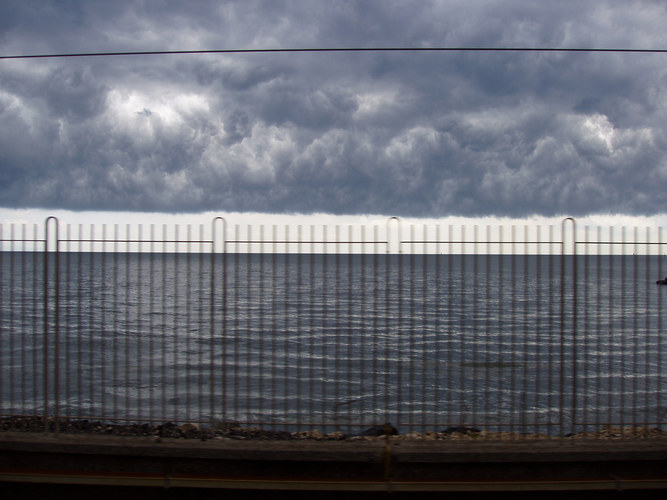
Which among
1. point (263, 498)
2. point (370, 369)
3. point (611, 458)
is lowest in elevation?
point (370, 369)

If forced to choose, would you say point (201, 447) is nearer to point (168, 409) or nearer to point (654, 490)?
point (654, 490)

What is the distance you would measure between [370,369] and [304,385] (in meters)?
3.58

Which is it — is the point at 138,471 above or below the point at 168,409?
above

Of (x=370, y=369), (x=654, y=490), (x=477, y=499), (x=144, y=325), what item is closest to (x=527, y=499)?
(x=477, y=499)

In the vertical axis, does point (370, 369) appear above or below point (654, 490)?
below

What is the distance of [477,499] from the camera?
457 centimetres

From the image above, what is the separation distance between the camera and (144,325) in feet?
78.1

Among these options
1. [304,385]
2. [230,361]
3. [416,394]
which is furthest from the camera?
[230,361]

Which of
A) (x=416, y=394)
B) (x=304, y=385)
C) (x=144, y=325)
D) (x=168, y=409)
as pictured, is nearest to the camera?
(x=168, y=409)

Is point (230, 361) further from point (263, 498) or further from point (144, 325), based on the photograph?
point (263, 498)

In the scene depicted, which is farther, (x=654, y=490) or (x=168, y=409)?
(x=168, y=409)

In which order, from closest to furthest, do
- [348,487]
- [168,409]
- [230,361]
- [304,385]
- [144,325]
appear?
[348,487] < [168,409] < [304,385] < [230,361] < [144,325]

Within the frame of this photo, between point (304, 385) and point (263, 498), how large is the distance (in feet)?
34.3

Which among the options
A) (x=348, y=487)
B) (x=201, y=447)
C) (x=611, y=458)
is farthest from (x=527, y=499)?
(x=201, y=447)
